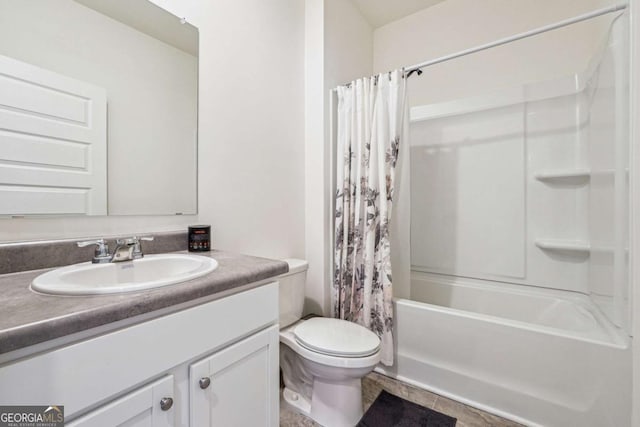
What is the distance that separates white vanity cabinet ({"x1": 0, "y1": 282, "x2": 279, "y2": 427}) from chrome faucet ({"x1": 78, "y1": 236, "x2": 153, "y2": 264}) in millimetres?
431

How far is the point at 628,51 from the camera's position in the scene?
1112mm

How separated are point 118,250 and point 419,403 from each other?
162 centimetres

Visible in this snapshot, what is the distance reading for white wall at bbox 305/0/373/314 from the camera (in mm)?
1827

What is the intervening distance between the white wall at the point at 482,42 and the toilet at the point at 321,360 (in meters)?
1.99

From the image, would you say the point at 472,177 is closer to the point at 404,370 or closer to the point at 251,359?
the point at 404,370

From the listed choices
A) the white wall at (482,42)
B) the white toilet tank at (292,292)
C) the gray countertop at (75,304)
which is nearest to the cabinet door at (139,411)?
the gray countertop at (75,304)

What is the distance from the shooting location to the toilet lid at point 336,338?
3.93 feet

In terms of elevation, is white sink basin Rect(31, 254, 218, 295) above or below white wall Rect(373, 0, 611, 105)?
below

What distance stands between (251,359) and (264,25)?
1779 mm

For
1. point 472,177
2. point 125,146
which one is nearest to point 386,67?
point 472,177

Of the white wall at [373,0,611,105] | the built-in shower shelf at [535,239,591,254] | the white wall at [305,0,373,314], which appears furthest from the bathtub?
the white wall at [373,0,611,105]

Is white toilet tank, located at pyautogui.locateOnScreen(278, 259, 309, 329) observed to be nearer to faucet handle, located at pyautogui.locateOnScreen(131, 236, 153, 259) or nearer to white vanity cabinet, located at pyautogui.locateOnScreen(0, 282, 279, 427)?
white vanity cabinet, located at pyautogui.locateOnScreen(0, 282, 279, 427)

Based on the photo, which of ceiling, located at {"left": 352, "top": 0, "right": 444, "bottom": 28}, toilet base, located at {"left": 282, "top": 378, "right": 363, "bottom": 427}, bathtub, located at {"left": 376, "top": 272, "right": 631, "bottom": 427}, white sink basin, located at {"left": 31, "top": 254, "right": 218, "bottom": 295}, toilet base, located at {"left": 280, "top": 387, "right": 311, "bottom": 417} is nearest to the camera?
white sink basin, located at {"left": 31, "top": 254, "right": 218, "bottom": 295}

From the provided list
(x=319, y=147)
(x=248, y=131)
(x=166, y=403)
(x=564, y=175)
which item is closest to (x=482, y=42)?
(x=564, y=175)
